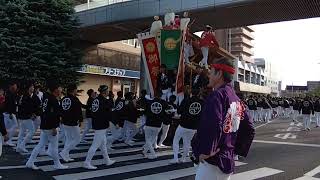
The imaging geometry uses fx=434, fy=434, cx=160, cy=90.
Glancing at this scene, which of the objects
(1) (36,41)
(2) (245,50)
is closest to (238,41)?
(2) (245,50)

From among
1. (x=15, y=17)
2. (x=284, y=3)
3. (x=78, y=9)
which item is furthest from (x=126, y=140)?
(x=78, y=9)

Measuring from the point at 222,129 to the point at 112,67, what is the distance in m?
38.0

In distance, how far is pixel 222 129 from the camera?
4.23 m

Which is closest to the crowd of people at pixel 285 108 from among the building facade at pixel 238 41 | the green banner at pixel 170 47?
the green banner at pixel 170 47

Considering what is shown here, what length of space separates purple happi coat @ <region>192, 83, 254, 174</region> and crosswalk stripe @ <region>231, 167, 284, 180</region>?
16.8 feet

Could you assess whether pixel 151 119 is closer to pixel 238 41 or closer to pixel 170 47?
pixel 170 47

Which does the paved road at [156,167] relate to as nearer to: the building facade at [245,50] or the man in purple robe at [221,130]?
the man in purple robe at [221,130]

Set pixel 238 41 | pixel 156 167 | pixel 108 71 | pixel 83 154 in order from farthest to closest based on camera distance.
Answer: pixel 238 41 < pixel 108 71 < pixel 83 154 < pixel 156 167

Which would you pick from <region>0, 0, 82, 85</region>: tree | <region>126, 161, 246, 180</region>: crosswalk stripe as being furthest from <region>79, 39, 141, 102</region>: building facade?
<region>126, 161, 246, 180</region>: crosswalk stripe

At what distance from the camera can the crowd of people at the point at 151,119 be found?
14.0 ft

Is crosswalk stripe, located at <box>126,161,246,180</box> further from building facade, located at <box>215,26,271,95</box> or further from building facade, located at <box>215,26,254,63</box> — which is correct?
building facade, located at <box>215,26,254,63</box>

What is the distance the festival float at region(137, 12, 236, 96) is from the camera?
45.5ft

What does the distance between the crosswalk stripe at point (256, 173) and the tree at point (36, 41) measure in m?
15.3

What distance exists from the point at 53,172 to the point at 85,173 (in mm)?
679
